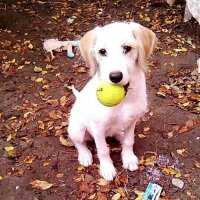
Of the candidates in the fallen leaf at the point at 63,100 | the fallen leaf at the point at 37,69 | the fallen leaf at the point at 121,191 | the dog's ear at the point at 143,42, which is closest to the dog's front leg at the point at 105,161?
the fallen leaf at the point at 121,191

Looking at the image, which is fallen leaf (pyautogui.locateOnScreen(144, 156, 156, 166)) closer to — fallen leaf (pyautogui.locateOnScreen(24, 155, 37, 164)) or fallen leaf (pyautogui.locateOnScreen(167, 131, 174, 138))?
fallen leaf (pyautogui.locateOnScreen(167, 131, 174, 138))

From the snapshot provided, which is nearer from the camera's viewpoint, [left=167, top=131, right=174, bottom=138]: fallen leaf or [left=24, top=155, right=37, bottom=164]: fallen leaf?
[left=24, top=155, right=37, bottom=164]: fallen leaf

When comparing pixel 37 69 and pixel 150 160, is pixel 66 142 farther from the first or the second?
pixel 37 69

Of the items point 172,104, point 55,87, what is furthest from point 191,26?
point 55,87

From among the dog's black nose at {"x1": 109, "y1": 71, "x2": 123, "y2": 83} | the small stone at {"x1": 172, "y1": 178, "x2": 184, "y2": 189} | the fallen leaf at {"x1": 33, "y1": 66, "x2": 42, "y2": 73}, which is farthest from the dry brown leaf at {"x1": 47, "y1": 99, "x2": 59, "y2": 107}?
the dog's black nose at {"x1": 109, "y1": 71, "x2": 123, "y2": 83}

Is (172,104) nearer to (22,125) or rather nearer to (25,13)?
(22,125)

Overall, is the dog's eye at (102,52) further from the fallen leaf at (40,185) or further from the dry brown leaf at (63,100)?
the dry brown leaf at (63,100)

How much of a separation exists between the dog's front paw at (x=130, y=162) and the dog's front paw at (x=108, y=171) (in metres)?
0.12

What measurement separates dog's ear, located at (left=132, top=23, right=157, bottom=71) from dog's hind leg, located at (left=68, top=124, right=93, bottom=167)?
2.77ft

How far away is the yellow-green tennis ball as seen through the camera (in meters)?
2.77

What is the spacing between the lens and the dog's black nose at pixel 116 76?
8.61 feet

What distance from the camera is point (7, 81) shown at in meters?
4.67

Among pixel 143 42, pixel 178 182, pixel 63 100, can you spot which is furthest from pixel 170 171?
pixel 63 100

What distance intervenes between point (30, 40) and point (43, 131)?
6.49 feet
